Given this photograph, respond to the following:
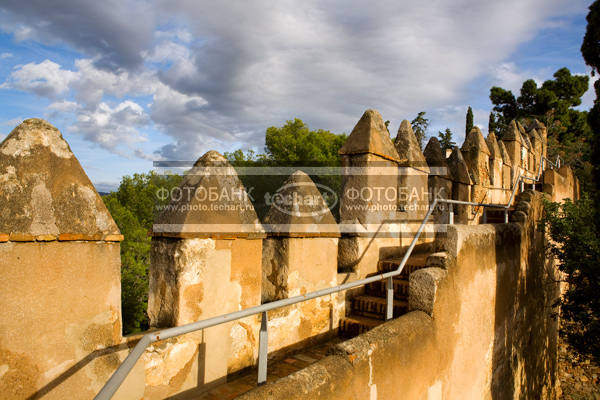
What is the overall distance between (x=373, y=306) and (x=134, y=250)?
13225mm

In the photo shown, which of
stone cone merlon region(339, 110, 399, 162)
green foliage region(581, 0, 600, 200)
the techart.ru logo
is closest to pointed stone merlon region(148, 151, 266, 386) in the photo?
the techart.ru logo

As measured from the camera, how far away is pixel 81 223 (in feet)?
7.61

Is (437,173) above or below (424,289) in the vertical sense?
above

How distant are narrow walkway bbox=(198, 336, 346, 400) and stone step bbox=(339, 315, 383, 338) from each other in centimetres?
11

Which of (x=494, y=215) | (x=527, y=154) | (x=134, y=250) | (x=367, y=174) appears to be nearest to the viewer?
(x=367, y=174)

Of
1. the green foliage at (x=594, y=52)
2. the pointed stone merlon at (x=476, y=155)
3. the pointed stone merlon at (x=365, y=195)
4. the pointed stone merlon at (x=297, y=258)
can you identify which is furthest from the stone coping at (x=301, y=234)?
the green foliage at (x=594, y=52)

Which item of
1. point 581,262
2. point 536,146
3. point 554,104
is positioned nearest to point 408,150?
point 581,262

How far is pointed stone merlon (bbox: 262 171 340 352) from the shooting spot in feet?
12.3

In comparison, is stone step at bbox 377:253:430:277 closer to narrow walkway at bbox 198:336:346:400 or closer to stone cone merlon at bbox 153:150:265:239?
narrow walkway at bbox 198:336:346:400

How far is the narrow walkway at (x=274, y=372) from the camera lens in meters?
2.91

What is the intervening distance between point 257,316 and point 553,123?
87.0 feet

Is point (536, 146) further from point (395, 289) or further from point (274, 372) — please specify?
point (274, 372)

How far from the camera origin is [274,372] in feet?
10.9

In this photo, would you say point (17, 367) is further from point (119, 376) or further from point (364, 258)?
point (364, 258)
